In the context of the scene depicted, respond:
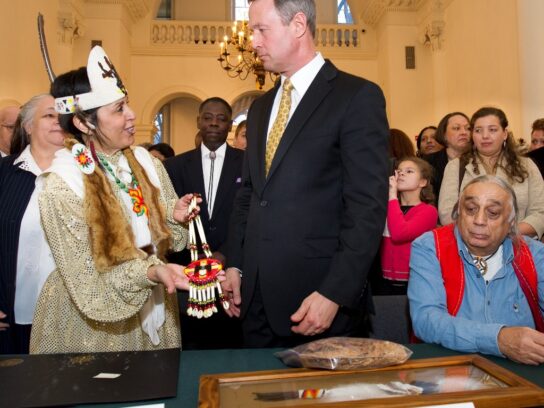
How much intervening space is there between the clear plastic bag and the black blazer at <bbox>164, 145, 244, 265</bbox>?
229cm

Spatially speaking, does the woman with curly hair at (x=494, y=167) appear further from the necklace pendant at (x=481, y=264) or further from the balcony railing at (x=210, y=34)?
the balcony railing at (x=210, y=34)

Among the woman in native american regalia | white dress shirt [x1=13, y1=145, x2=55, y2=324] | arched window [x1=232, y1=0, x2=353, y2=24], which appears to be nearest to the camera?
the woman in native american regalia

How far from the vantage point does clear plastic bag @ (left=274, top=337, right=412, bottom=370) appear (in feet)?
3.96

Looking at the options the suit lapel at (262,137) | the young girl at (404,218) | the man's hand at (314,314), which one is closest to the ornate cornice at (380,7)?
the young girl at (404,218)

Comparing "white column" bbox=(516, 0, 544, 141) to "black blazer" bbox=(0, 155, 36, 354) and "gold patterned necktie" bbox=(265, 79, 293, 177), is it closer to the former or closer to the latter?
"gold patterned necktie" bbox=(265, 79, 293, 177)

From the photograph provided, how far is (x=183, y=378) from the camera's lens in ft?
4.25

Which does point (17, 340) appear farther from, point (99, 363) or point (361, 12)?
point (361, 12)

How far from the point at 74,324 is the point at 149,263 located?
0.47 m

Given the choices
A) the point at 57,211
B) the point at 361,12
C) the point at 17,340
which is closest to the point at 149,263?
the point at 57,211

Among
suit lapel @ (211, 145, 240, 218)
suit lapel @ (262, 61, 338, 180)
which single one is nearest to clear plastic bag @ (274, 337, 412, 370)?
suit lapel @ (262, 61, 338, 180)

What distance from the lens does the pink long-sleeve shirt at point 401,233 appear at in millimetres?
3193

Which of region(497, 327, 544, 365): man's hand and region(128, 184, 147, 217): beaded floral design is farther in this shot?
region(128, 184, 147, 217): beaded floral design

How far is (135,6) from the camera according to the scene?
12.1 m

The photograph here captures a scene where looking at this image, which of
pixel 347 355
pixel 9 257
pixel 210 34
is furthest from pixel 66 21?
pixel 347 355
